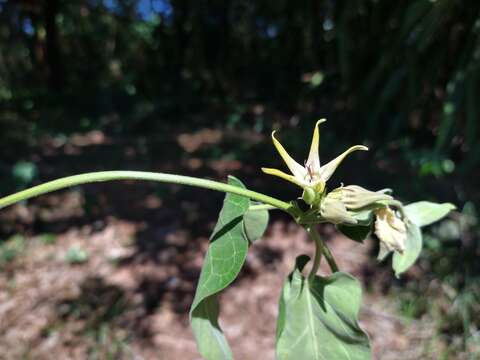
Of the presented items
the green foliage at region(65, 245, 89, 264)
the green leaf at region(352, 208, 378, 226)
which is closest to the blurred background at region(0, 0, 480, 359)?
the green foliage at region(65, 245, 89, 264)

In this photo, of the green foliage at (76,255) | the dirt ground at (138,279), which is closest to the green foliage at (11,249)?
the dirt ground at (138,279)

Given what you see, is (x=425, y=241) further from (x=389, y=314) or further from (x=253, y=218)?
(x=253, y=218)

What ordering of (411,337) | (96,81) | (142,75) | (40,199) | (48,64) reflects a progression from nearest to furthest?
(411,337), (40,199), (142,75), (48,64), (96,81)

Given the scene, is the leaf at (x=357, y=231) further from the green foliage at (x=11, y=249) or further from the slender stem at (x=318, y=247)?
the green foliage at (x=11, y=249)

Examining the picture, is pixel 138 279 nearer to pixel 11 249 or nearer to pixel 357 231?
pixel 11 249

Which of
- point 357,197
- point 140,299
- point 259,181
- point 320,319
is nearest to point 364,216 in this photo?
point 357,197

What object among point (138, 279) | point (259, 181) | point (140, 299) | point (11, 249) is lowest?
point (140, 299)

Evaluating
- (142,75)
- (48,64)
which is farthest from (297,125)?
(48,64)
